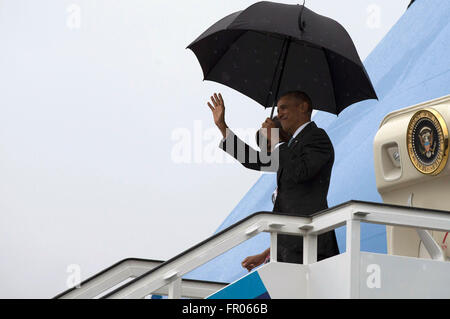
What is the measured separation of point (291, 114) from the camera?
5.75 meters

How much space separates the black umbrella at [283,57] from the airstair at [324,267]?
3.94 feet

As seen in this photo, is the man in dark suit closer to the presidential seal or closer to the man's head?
the man's head

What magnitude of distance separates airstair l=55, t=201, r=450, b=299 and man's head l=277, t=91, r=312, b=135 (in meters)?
0.81

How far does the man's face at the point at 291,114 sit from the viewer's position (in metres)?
5.74

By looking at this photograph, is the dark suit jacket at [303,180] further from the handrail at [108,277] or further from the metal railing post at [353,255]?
the handrail at [108,277]

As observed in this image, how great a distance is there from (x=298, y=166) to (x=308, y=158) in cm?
8

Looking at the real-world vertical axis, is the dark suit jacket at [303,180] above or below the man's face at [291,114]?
below

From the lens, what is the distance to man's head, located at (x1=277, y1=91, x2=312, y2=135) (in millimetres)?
5742

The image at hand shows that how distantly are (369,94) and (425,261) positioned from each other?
58.0 inches

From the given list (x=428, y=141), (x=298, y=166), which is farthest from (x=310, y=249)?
(x=428, y=141)

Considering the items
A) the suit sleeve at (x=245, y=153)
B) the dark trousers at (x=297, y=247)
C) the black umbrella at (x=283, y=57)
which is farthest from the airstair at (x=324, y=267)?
the black umbrella at (x=283, y=57)

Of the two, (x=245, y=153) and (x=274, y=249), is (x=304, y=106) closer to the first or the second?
(x=245, y=153)
